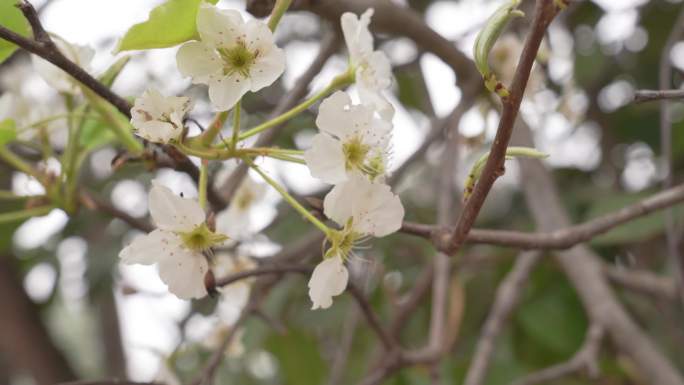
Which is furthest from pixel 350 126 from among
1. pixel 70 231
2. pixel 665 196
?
pixel 70 231

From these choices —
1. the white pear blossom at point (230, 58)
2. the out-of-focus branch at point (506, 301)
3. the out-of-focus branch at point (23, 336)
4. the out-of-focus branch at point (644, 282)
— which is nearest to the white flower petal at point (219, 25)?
the white pear blossom at point (230, 58)

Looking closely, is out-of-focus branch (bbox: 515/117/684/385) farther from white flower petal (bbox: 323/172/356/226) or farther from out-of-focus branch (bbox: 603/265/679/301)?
white flower petal (bbox: 323/172/356/226)

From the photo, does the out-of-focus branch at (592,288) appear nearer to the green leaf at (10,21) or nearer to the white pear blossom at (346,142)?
the white pear blossom at (346,142)

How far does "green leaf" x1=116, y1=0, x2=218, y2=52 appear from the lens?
0.48 m

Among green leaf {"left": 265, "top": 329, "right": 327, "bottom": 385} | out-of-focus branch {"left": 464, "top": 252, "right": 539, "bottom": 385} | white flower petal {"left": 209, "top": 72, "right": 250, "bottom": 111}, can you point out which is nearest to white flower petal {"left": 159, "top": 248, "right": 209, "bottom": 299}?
white flower petal {"left": 209, "top": 72, "right": 250, "bottom": 111}

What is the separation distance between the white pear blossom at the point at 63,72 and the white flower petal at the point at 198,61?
0.17 meters

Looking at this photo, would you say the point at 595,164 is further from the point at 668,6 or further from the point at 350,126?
the point at 350,126

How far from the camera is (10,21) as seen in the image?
0.52 m

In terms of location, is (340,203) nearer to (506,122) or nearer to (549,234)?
(506,122)

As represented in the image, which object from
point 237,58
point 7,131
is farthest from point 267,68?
point 7,131

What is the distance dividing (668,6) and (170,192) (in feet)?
3.97

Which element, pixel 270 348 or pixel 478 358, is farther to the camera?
pixel 270 348

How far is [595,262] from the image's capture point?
1016mm

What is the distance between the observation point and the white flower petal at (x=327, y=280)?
0.51 metres
